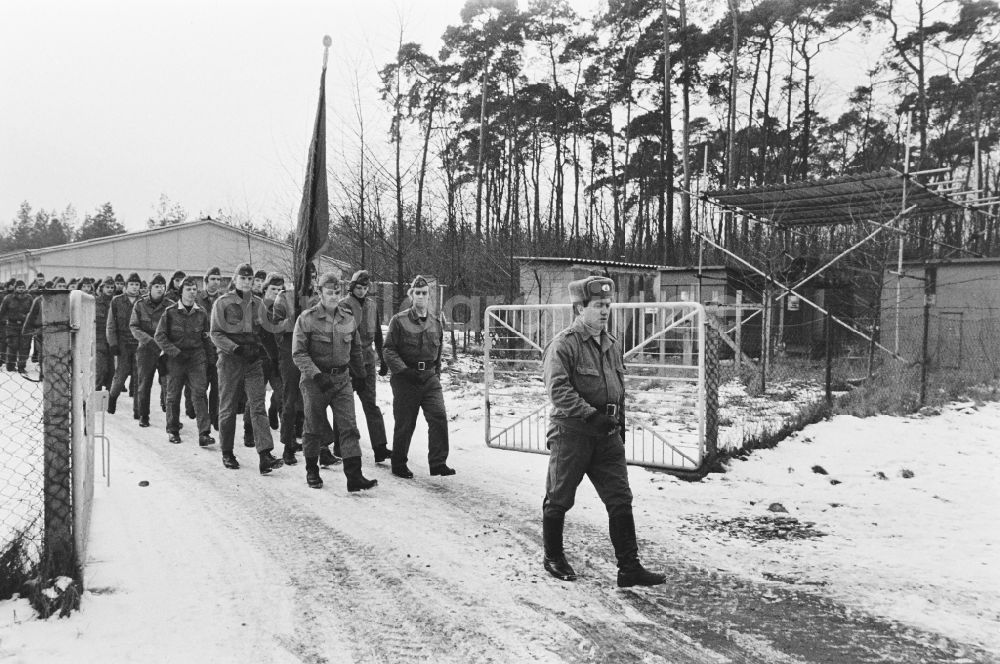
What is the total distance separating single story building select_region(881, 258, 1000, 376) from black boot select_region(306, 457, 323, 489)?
12703 millimetres

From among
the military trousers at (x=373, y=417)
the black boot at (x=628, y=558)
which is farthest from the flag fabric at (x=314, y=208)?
the black boot at (x=628, y=558)

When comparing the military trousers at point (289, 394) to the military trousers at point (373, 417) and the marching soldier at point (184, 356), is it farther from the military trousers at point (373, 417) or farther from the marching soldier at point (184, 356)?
the marching soldier at point (184, 356)

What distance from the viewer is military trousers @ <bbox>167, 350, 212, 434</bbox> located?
27.3ft

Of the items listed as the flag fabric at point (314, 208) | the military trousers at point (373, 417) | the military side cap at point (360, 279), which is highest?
the flag fabric at point (314, 208)

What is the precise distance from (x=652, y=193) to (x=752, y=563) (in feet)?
103

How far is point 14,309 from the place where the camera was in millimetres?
15828

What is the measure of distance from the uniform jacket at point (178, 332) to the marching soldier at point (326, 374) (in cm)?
270

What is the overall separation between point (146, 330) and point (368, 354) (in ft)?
12.7

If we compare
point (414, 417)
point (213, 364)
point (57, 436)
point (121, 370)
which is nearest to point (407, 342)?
point (414, 417)

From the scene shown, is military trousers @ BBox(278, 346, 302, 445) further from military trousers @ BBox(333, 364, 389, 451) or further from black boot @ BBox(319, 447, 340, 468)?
military trousers @ BBox(333, 364, 389, 451)

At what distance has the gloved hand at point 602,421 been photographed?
4254mm

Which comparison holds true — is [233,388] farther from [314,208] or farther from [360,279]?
[314,208]

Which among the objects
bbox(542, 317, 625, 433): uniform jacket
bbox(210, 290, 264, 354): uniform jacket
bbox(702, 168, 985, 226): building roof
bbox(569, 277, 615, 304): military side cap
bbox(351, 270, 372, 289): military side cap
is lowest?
bbox(542, 317, 625, 433): uniform jacket

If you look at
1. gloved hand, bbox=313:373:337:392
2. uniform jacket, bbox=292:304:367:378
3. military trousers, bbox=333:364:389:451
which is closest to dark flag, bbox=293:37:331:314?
uniform jacket, bbox=292:304:367:378
